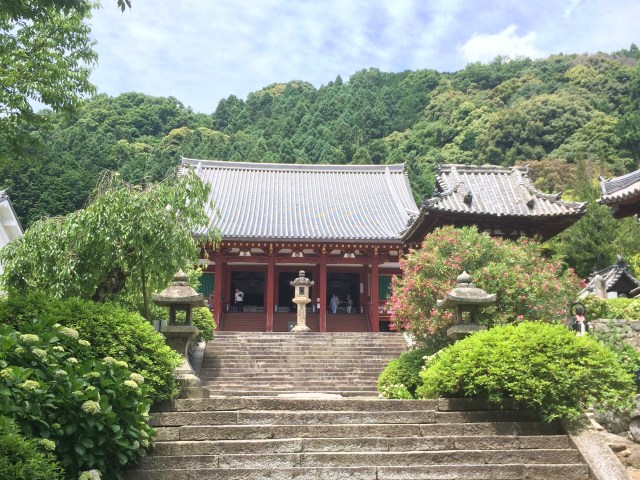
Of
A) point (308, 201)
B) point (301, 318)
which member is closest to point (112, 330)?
point (301, 318)

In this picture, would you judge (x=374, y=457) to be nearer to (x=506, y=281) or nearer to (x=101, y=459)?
(x=101, y=459)

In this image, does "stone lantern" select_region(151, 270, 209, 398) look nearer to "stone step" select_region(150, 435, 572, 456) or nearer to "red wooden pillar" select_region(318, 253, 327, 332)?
"stone step" select_region(150, 435, 572, 456)

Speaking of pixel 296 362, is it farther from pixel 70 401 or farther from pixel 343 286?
pixel 70 401

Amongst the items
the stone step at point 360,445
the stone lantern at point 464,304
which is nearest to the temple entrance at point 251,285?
the stone lantern at point 464,304

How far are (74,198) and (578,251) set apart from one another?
32324 millimetres

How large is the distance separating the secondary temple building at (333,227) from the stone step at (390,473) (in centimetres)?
1155

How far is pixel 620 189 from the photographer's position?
12086 millimetres

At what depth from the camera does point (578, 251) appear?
2916 centimetres

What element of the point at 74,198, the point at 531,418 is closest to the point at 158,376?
the point at 531,418

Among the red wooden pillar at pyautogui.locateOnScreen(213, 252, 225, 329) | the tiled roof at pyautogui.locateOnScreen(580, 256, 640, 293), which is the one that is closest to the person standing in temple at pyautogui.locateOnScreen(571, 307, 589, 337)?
the tiled roof at pyautogui.locateOnScreen(580, 256, 640, 293)

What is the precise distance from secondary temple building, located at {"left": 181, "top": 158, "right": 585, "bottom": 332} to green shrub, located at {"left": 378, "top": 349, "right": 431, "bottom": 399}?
690 cm

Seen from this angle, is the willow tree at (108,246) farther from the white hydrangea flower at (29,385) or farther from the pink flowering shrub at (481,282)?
the pink flowering shrub at (481,282)

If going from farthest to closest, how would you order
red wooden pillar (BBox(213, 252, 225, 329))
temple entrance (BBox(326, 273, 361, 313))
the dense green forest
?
the dense green forest
temple entrance (BBox(326, 273, 361, 313))
red wooden pillar (BBox(213, 252, 225, 329))

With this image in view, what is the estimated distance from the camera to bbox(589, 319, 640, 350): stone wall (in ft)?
39.3
